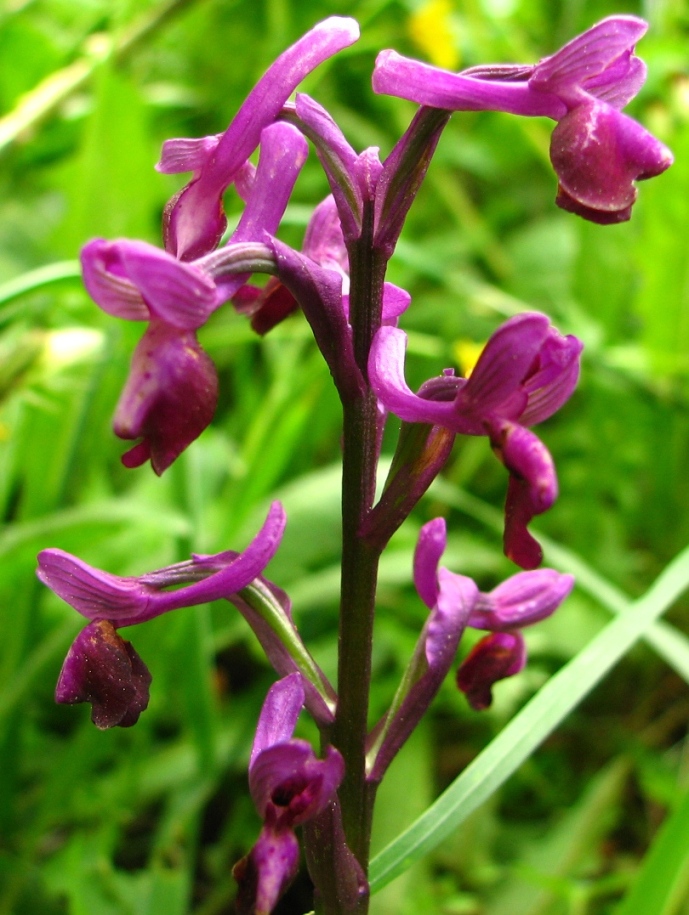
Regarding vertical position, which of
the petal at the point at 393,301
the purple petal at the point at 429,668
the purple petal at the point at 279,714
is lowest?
the purple petal at the point at 429,668

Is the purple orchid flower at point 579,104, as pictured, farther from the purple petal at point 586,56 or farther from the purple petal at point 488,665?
the purple petal at point 488,665

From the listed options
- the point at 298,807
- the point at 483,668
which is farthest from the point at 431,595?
the point at 298,807

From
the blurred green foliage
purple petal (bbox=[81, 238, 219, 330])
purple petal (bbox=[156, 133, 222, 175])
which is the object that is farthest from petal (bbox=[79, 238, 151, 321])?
the blurred green foliage

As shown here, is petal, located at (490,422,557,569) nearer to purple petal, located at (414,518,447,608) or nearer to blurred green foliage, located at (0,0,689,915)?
purple petal, located at (414,518,447,608)

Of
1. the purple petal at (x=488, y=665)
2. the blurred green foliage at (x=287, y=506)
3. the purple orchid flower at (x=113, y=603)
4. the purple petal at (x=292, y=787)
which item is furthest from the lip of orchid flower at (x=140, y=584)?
the blurred green foliage at (x=287, y=506)

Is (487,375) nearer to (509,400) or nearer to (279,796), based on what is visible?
(509,400)

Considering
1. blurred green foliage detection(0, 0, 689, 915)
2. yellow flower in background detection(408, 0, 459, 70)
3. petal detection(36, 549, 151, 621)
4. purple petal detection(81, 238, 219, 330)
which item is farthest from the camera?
yellow flower in background detection(408, 0, 459, 70)

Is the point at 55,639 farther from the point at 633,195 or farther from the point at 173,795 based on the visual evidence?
the point at 633,195
